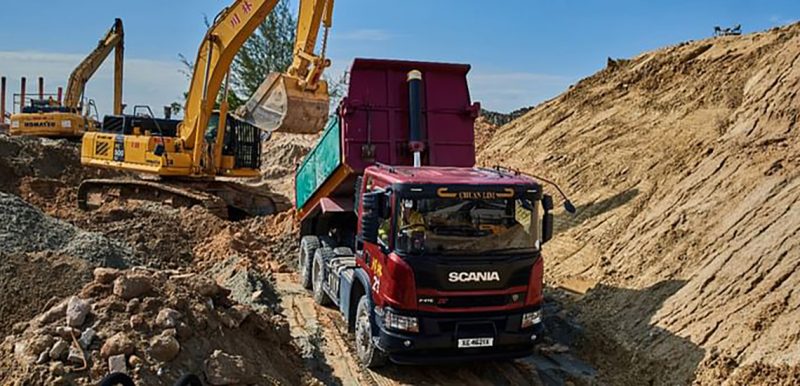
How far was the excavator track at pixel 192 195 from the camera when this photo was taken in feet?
46.7

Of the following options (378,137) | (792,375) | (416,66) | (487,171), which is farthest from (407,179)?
(792,375)

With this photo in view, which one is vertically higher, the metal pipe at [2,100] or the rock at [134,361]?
the metal pipe at [2,100]

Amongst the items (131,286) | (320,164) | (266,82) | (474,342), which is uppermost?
(266,82)

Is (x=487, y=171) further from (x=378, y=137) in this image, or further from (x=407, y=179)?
(x=378, y=137)

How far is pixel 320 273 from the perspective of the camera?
9.93 meters

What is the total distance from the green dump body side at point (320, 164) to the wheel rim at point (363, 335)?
2647 millimetres

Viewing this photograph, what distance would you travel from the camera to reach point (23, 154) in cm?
2095

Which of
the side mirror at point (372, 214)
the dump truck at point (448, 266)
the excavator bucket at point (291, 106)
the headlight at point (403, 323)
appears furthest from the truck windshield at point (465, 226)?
the excavator bucket at point (291, 106)

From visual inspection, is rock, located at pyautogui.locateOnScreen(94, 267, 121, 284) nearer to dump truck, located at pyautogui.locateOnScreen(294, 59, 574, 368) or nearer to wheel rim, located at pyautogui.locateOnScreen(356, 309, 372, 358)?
dump truck, located at pyautogui.locateOnScreen(294, 59, 574, 368)

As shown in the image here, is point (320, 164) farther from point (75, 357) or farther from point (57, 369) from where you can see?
point (57, 369)

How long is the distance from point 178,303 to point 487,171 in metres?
3.90

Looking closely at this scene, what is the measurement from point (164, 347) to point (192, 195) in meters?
9.21

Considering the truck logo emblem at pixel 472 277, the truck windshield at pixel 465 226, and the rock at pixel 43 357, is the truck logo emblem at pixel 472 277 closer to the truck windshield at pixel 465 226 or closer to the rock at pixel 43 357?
the truck windshield at pixel 465 226

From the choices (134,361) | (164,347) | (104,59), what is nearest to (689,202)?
(164,347)
